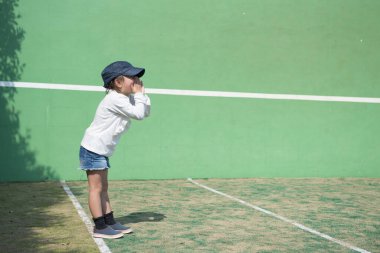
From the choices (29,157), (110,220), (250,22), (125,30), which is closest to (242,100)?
(250,22)

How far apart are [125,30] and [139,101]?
556cm

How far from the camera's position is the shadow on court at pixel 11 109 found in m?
9.45

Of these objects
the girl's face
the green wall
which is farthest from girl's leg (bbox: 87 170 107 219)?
the green wall

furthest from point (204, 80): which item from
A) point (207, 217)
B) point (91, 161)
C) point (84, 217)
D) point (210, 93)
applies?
point (91, 161)

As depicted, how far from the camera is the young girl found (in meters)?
4.99

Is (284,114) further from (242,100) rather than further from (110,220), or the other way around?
(110,220)

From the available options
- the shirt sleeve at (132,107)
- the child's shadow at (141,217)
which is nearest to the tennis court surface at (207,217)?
the child's shadow at (141,217)

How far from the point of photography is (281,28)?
1117 cm

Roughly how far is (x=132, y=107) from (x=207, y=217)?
7.41 feet

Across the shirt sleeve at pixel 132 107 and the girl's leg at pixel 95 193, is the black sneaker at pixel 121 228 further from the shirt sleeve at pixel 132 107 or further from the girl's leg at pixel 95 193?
the shirt sleeve at pixel 132 107

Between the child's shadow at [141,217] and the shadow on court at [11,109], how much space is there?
3830 millimetres

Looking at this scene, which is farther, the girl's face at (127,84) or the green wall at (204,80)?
the green wall at (204,80)

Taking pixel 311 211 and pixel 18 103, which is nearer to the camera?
pixel 311 211

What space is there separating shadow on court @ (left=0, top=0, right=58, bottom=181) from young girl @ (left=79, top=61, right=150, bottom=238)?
16.1 feet
